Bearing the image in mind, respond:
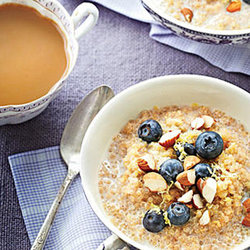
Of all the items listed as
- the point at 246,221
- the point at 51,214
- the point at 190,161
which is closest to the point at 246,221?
the point at 246,221

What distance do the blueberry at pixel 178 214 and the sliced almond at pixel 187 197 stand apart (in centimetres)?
1

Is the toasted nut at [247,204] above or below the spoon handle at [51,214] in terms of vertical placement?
above

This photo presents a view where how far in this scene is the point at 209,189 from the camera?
4.72 feet

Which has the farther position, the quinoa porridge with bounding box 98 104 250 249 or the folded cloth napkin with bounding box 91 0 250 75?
the folded cloth napkin with bounding box 91 0 250 75

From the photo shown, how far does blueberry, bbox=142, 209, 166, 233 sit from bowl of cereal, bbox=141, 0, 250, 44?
66cm

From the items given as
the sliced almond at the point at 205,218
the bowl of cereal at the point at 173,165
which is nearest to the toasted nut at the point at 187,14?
the bowl of cereal at the point at 173,165

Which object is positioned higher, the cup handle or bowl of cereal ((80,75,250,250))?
the cup handle

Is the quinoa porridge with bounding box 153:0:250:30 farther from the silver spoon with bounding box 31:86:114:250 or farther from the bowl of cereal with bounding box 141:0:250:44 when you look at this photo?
the silver spoon with bounding box 31:86:114:250

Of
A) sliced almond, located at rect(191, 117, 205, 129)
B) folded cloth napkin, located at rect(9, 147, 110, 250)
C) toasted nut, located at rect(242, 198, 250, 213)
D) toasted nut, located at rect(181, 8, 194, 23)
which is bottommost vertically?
folded cloth napkin, located at rect(9, 147, 110, 250)

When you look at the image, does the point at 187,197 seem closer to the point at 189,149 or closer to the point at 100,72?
the point at 189,149

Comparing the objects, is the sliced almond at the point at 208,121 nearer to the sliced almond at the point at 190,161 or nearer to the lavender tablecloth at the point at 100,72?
the sliced almond at the point at 190,161

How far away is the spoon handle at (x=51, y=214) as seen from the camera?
1631 mm

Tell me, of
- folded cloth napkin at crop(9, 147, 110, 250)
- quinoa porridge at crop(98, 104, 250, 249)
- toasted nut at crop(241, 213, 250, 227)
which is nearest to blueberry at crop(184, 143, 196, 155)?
quinoa porridge at crop(98, 104, 250, 249)

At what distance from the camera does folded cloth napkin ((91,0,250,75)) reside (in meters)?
2.00
